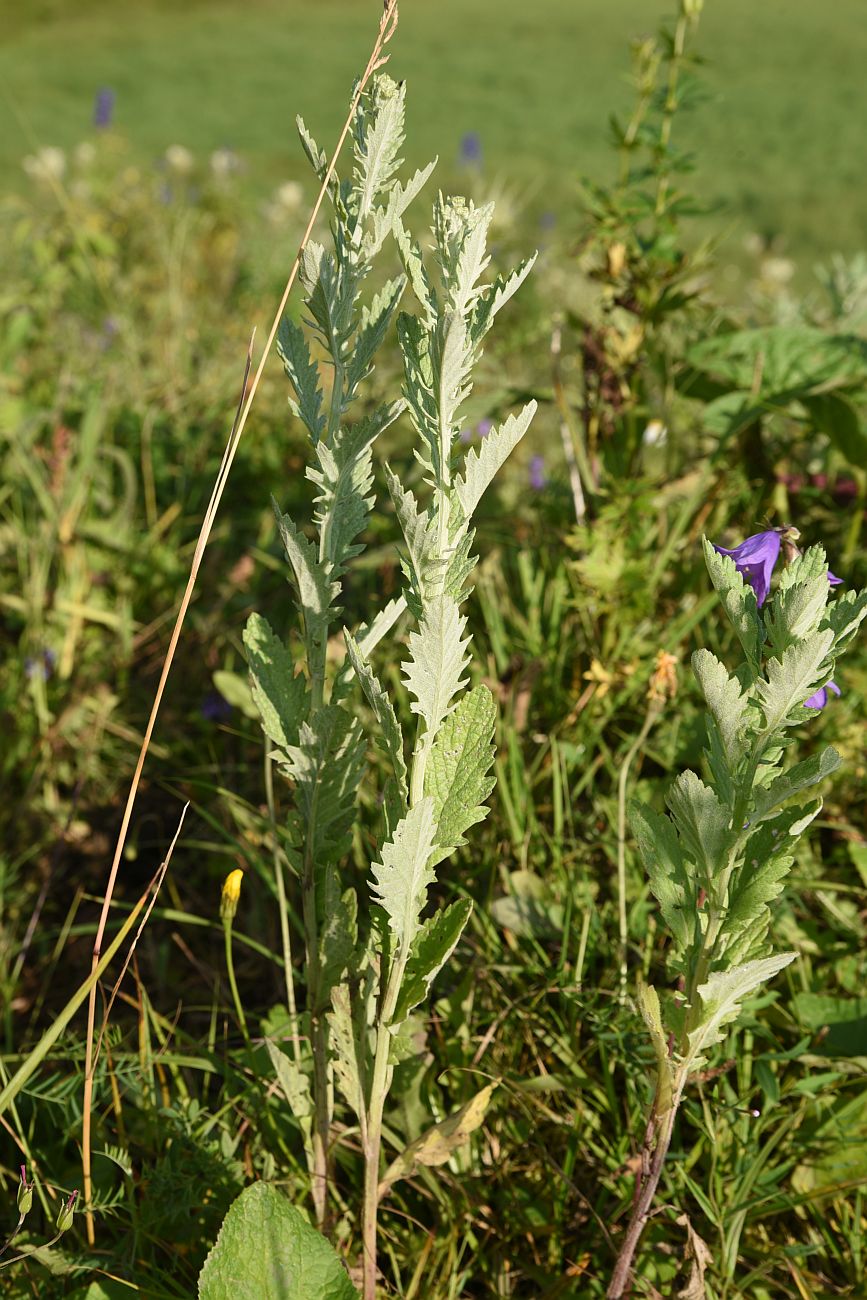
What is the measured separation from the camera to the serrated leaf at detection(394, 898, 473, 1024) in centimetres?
93

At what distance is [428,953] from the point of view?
3.09ft

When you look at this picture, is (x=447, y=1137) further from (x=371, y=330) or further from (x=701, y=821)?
(x=371, y=330)

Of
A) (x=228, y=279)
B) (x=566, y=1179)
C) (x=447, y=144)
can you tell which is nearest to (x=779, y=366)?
(x=566, y=1179)

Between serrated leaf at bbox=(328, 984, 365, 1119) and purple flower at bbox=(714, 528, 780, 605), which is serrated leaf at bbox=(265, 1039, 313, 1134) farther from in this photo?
purple flower at bbox=(714, 528, 780, 605)

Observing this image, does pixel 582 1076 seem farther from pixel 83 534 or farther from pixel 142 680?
pixel 83 534

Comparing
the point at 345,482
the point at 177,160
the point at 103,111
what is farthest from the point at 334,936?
the point at 177,160

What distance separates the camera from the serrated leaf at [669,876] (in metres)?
0.91

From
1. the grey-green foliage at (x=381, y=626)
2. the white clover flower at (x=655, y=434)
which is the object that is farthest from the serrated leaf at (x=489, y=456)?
the white clover flower at (x=655, y=434)

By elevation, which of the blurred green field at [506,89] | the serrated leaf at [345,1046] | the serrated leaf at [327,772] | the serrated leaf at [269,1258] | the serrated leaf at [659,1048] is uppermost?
the blurred green field at [506,89]

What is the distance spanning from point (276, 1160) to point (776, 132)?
11318 millimetres

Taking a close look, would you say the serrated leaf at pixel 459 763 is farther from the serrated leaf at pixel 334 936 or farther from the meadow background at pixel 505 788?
the meadow background at pixel 505 788

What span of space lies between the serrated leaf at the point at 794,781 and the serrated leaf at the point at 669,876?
→ 10 cm

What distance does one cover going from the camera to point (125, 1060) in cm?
129

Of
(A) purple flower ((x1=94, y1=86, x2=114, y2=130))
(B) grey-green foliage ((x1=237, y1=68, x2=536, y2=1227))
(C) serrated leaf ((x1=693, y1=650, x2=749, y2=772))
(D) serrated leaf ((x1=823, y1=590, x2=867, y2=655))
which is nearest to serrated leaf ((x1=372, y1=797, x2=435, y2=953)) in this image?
(B) grey-green foliage ((x1=237, y1=68, x2=536, y2=1227))
